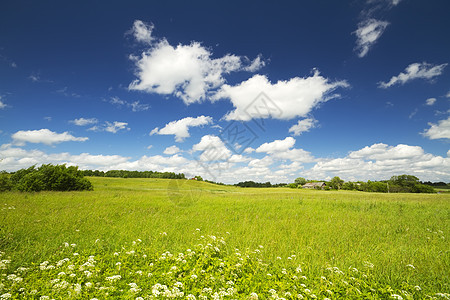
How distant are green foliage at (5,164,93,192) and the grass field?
18.2 metres

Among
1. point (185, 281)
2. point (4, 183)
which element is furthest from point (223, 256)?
point (4, 183)

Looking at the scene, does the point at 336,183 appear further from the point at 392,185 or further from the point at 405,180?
the point at 405,180

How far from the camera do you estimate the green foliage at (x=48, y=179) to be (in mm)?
23453

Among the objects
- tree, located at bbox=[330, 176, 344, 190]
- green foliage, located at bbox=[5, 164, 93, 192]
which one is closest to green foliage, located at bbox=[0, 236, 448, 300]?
green foliage, located at bbox=[5, 164, 93, 192]

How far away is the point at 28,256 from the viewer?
16.5 feet

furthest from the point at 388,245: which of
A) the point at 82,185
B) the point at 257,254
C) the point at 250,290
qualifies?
the point at 82,185

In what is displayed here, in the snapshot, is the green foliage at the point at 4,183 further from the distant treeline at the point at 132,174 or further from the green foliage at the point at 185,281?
the distant treeline at the point at 132,174

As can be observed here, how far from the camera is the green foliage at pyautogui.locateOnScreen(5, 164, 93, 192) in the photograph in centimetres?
2345

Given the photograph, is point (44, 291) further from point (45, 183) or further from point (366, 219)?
point (45, 183)

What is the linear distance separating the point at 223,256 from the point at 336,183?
10280 cm

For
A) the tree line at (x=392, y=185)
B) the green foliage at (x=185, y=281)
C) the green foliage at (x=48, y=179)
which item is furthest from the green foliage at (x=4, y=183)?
the tree line at (x=392, y=185)

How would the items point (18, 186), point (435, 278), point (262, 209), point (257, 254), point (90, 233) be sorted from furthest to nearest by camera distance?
1. point (18, 186)
2. point (262, 209)
3. point (90, 233)
4. point (257, 254)
5. point (435, 278)

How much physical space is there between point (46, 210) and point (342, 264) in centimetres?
1449

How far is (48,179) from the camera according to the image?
2475 cm
